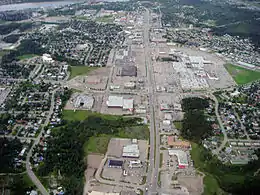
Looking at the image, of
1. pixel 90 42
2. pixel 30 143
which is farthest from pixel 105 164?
pixel 90 42

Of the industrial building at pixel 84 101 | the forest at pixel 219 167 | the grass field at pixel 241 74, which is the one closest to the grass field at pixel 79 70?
the industrial building at pixel 84 101

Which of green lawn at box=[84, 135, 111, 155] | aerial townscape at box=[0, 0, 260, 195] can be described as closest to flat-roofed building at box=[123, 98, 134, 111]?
aerial townscape at box=[0, 0, 260, 195]

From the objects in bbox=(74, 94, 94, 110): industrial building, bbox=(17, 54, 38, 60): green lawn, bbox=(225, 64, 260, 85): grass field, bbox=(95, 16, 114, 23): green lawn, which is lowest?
bbox=(74, 94, 94, 110): industrial building

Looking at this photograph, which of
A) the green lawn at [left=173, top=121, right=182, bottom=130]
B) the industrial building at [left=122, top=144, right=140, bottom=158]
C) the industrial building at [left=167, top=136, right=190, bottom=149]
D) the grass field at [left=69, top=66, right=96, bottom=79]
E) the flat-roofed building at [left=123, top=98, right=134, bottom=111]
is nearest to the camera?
the industrial building at [left=122, top=144, right=140, bottom=158]

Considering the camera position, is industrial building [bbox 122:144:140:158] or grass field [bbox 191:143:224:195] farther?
industrial building [bbox 122:144:140:158]

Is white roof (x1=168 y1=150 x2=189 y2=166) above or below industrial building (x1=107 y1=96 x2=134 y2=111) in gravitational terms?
below

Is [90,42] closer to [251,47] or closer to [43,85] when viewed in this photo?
[43,85]

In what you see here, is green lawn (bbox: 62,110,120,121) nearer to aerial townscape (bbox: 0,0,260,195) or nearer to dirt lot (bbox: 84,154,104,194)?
aerial townscape (bbox: 0,0,260,195)
